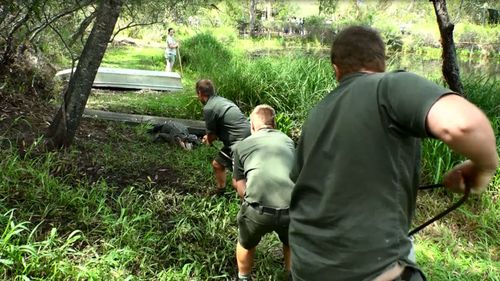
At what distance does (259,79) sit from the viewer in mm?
8375

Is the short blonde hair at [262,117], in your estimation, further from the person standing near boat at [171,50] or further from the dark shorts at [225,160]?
the person standing near boat at [171,50]

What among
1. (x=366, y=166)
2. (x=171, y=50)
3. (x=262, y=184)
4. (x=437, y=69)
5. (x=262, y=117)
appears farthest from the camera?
(x=171, y=50)

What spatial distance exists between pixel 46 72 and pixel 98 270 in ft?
17.6

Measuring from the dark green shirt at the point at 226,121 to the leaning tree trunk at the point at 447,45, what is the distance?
221 cm

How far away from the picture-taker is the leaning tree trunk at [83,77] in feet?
16.3

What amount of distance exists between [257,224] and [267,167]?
1.26ft

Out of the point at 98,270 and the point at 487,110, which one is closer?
the point at 98,270

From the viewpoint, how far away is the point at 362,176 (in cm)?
166

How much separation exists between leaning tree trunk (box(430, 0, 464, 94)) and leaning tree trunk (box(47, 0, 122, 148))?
327cm

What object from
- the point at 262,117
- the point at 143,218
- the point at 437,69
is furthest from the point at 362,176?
the point at 437,69

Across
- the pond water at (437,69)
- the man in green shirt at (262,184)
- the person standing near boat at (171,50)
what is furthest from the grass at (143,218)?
the person standing near boat at (171,50)

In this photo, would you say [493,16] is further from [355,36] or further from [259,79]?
[355,36]

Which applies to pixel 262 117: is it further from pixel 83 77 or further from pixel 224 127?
pixel 83 77

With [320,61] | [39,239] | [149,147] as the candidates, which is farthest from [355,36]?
[320,61]
